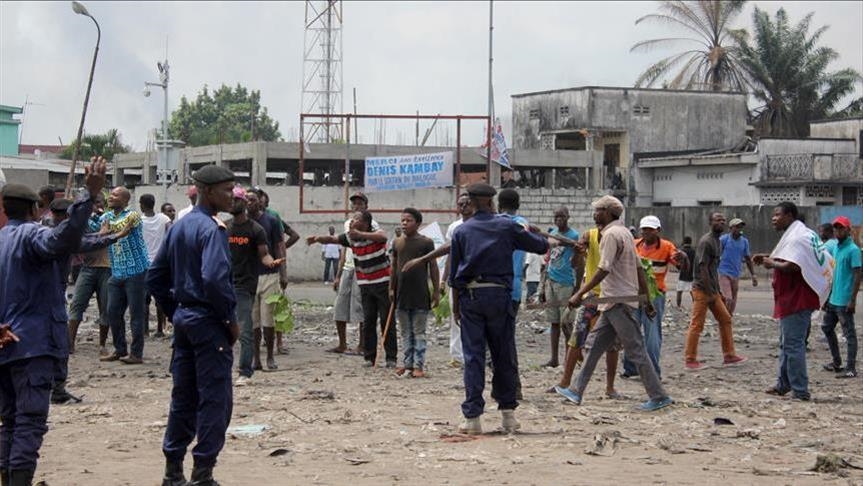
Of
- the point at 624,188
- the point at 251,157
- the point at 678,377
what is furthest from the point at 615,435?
the point at 624,188

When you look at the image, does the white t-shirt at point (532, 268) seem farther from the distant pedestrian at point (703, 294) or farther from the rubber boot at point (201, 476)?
the rubber boot at point (201, 476)

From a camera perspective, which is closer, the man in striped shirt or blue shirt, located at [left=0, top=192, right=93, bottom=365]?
blue shirt, located at [left=0, top=192, right=93, bottom=365]

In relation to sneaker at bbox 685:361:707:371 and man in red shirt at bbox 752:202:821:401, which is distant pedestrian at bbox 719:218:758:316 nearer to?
sneaker at bbox 685:361:707:371

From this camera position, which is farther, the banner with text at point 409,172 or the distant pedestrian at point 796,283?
the banner with text at point 409,172

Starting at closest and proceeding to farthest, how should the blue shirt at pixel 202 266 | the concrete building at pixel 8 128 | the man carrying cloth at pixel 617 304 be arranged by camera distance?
the blue shirt at pixel 202 266
the man carrying cloth at pixel 617 304
the concrete building at pixel 8 128

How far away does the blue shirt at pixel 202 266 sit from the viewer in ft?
21.8

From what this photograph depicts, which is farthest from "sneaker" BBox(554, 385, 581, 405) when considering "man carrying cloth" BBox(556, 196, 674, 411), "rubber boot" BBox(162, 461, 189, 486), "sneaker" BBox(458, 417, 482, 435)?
"rubber boot" BBox(162, 461, 189, 486)

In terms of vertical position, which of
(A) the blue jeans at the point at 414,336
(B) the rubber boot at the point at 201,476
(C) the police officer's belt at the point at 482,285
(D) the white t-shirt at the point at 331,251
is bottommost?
(B) the rubber boot at the point at 201,476

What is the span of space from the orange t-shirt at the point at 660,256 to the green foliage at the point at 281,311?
4.01m

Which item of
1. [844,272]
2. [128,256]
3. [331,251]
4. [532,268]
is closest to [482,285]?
→ [128,256]

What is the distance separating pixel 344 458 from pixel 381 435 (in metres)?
0.88

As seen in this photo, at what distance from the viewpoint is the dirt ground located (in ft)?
24.5

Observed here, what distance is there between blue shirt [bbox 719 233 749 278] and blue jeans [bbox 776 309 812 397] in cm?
474

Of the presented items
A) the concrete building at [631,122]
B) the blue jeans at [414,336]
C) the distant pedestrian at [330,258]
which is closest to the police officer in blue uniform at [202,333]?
the blue jeans at [414,336]
